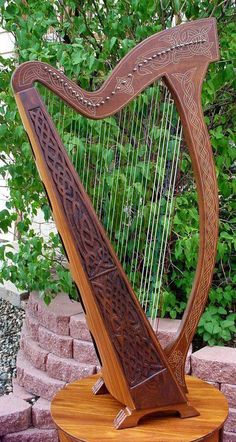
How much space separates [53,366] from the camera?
9.05 feet

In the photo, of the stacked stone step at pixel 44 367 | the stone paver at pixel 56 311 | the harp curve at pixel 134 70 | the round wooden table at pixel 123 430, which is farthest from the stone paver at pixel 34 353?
the harp curve at pixel 134 70

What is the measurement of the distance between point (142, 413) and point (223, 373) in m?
0.86

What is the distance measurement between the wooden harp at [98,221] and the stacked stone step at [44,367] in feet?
3.34

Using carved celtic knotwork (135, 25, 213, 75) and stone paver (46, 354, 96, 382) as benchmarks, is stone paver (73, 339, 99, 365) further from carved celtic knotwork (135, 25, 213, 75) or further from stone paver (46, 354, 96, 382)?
carved celtic knotwork (135, 25, 213, 75)

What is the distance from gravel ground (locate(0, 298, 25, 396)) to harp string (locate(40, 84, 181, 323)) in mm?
948

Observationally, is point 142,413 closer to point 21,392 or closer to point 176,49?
point 176,49

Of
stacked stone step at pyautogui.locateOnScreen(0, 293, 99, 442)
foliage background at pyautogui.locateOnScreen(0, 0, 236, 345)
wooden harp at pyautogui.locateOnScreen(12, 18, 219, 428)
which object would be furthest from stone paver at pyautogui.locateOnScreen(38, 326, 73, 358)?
wooden harp at pyautogui.locateOnScreen(12, 18, 219, 428)

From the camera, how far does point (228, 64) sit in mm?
2734

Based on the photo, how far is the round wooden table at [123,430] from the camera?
61.4 inches

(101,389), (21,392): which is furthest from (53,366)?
(101,389)

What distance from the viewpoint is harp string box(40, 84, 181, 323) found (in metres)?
2.19

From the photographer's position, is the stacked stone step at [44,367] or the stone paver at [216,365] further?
the stacked stone step at [44,367]

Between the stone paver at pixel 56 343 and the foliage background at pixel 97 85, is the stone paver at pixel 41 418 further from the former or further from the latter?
the foliage background at pixel 97 85

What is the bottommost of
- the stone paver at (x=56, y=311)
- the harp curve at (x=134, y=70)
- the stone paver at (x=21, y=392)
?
the stone paver at (x=21, y=392)
